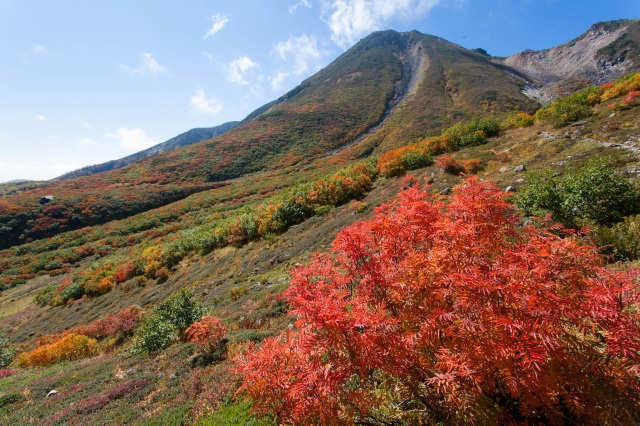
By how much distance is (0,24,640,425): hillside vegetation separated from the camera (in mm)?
2523

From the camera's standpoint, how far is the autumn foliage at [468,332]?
2.36 metres

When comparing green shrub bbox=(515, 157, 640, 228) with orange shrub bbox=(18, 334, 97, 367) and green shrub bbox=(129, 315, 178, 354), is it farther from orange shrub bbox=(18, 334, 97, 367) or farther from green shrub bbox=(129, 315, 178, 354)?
orange shrub bbox=(18, 334, 97, 367)

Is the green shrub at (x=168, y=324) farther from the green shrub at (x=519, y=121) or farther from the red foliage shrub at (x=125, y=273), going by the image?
the green shrub at (x=519, y=121)

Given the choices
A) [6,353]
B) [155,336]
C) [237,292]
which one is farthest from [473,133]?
[6,353]

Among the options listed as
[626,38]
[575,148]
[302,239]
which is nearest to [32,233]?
[302,239]

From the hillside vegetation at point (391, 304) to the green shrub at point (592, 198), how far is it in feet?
0.14

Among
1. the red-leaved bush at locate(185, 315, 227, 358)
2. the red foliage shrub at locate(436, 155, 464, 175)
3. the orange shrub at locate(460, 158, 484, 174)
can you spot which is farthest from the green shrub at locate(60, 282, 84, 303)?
the orange shrub at locate(460, 158, 484, 174)

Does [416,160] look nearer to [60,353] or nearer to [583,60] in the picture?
[60,353]

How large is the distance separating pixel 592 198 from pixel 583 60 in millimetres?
107231

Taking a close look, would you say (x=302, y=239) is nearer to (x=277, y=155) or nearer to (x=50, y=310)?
(x=50, y=310)

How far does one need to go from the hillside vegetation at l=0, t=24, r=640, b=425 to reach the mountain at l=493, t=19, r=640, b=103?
63027mm

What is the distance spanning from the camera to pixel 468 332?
2623 millimetres

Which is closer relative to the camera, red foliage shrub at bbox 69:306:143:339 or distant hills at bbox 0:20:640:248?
red foliage shrub at bbox 69:306:143:339

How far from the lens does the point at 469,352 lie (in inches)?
99.7
